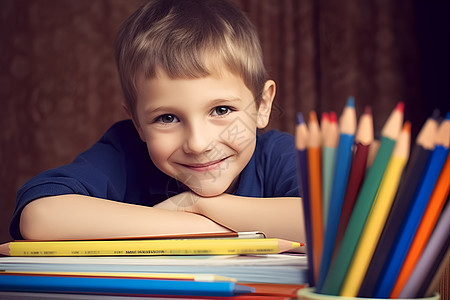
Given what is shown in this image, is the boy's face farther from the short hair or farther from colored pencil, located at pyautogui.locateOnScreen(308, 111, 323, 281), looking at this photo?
colored pencil, located at pyautogui.locateOnScreen(308, 111, 323, 281)

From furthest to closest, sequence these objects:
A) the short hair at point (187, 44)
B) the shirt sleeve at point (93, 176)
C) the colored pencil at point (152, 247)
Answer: the short hair at point (187, 44) → the shirt sleeve at point (93, 176) → the colored pencil at point (152, 247)

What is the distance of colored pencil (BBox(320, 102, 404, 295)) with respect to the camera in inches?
10.8

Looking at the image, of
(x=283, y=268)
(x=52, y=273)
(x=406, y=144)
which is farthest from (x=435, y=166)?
(x=52, y=273)

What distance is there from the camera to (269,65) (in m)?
2.39

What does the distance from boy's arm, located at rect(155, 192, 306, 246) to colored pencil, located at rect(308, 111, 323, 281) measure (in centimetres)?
43

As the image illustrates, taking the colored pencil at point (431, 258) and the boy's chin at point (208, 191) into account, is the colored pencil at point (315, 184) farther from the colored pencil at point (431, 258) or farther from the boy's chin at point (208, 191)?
the boy's chin at point (208, 191)

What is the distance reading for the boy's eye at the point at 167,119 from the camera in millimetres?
939

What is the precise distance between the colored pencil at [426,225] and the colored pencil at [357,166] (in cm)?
4

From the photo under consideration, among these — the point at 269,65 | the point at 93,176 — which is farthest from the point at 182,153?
the point at 269,65

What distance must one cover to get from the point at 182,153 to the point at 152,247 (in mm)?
483

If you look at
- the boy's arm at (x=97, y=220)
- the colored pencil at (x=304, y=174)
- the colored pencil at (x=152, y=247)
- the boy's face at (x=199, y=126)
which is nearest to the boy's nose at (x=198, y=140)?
the boy's face at (x=199, y=126)

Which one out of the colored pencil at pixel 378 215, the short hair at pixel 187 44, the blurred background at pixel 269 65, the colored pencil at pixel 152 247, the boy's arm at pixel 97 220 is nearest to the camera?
the colored pencil at pixel 378 215

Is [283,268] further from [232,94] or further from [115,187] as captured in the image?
[115,187]

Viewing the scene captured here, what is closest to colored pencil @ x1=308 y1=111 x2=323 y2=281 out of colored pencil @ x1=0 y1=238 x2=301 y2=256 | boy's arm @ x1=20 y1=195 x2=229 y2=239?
colored pencil @ x1=0 y1=238 x2=301 y2=256
